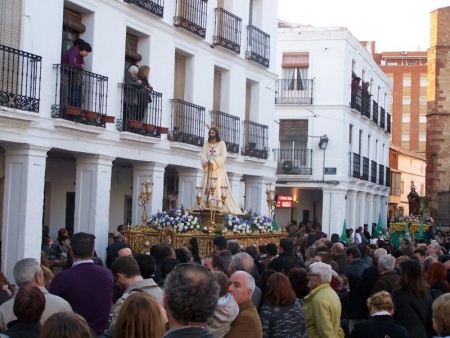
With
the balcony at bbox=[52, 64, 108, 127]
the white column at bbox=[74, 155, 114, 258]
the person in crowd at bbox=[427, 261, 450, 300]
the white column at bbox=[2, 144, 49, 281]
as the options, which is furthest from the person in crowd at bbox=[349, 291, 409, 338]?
the white column at bbox=[74, 155, 114, 258]

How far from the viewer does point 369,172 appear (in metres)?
38.4

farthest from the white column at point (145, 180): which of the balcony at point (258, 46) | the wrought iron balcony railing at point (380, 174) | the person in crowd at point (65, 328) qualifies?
the wrought iron balcony railing at point (380, 174)

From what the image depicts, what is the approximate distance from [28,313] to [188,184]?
1548cm

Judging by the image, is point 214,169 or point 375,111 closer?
point 214,169

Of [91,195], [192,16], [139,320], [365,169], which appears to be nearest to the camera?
[139,320]

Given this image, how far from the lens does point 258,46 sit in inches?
945

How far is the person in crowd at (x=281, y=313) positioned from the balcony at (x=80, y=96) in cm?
864

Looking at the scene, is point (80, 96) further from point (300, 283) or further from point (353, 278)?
point (300, 283)

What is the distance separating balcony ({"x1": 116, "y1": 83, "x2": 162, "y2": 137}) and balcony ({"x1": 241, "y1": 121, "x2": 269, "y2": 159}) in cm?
495

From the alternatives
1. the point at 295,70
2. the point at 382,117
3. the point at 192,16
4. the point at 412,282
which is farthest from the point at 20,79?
the point at 382,117

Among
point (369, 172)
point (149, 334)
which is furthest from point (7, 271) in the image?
point (369, 172)

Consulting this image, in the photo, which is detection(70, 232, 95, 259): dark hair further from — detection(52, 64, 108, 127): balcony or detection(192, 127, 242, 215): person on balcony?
detection(192, 127, 242, 215): person on balcony

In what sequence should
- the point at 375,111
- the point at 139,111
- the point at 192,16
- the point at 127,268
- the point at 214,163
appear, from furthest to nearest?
the point at 375,111 → the point at 192,16 → the point at 139,111 → the point at 214,163 → the point at 127,268

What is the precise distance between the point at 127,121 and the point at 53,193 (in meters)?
2.97
